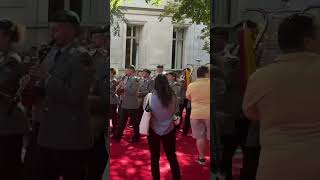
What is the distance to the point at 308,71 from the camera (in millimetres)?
2012

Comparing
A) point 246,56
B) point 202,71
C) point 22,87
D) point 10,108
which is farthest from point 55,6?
point 202,71

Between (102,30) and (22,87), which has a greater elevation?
(102,30)

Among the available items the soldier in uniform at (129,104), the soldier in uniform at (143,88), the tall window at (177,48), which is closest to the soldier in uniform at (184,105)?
the soldier in uniform at (143,88)

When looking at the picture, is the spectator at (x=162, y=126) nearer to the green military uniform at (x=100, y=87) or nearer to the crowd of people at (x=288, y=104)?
the green military uniform at (x=100, y=87)

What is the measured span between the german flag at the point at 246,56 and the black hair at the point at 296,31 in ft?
0.59

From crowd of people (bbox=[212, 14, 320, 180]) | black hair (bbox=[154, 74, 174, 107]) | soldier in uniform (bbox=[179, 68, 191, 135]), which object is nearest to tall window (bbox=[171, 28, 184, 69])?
soldier in uniform (bbox=[179, 68, 191, 135])

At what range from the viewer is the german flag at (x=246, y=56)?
2230mm

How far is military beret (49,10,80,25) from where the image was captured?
2.24 meters

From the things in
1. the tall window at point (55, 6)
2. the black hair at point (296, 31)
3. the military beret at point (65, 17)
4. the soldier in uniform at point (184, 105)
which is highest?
the tall window at point (55, 6)

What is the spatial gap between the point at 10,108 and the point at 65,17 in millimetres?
543

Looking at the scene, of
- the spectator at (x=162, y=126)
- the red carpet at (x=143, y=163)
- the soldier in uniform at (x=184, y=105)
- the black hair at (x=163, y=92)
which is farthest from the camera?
the soldier in uniform at (x=184, y=105)

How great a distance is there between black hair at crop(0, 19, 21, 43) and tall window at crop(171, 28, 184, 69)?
16.9 metres

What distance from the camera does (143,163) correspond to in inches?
268

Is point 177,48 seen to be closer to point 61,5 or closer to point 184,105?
point 184,105
